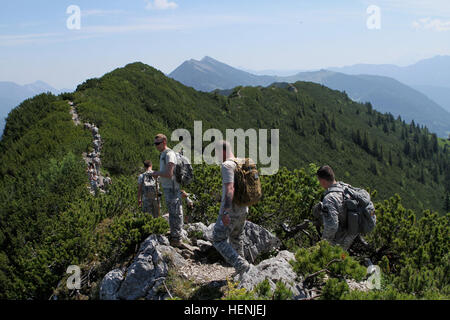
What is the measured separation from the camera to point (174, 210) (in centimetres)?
652

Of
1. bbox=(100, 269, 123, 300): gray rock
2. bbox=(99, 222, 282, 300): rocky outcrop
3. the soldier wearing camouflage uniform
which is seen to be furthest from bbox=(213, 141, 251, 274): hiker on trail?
bbox=(100, 269, 123, 300): gray rock

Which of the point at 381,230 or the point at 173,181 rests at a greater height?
the point at 173,181

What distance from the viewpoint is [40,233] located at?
34.4ft

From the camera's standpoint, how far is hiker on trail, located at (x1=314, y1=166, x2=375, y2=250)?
4.93m

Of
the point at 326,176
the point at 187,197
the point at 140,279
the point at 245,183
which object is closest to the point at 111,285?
the point at 140,279

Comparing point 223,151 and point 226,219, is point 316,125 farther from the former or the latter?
point 226,219

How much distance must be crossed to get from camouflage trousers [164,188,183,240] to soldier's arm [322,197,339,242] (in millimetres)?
2941

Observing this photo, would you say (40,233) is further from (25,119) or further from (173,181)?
(25,119)

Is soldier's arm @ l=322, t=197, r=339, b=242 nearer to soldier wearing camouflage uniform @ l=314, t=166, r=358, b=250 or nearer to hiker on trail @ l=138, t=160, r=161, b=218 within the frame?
soldier wearing camouflage uniform @ l=314, t=166, r=358, b=250

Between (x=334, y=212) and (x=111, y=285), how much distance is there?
150 inches
